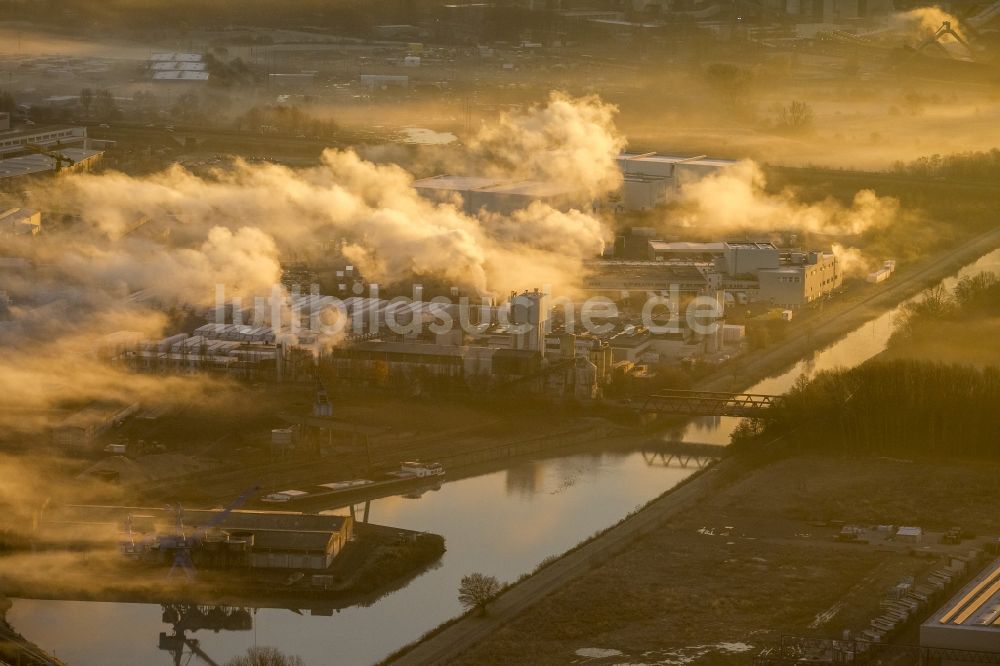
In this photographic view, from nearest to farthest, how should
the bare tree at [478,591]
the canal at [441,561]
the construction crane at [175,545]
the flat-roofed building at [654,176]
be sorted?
the canal at [441,561] < the bare tree at [478,591] < the construction crane at [175,545] < the flat-roofed building at [654,176]

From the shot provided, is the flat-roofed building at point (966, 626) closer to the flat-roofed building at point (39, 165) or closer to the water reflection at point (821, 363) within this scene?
the water reflection at point (821, 363)

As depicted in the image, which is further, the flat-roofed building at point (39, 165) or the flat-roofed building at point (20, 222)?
the flat-roofed building at point (39, 165)

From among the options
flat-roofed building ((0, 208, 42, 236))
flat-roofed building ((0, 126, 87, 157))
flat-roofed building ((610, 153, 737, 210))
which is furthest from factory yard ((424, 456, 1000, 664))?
flat-roofed building ((0, 126, 87, 157))

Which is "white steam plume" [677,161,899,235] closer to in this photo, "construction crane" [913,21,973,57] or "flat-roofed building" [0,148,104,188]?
"construction crane" [913,21,973,57]

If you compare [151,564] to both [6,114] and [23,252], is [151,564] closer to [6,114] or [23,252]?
[23,252]

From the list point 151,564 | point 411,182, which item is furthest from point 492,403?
point 411,182

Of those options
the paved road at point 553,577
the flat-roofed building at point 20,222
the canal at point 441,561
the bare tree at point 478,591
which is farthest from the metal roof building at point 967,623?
the flat-roofed building at point 20,222
